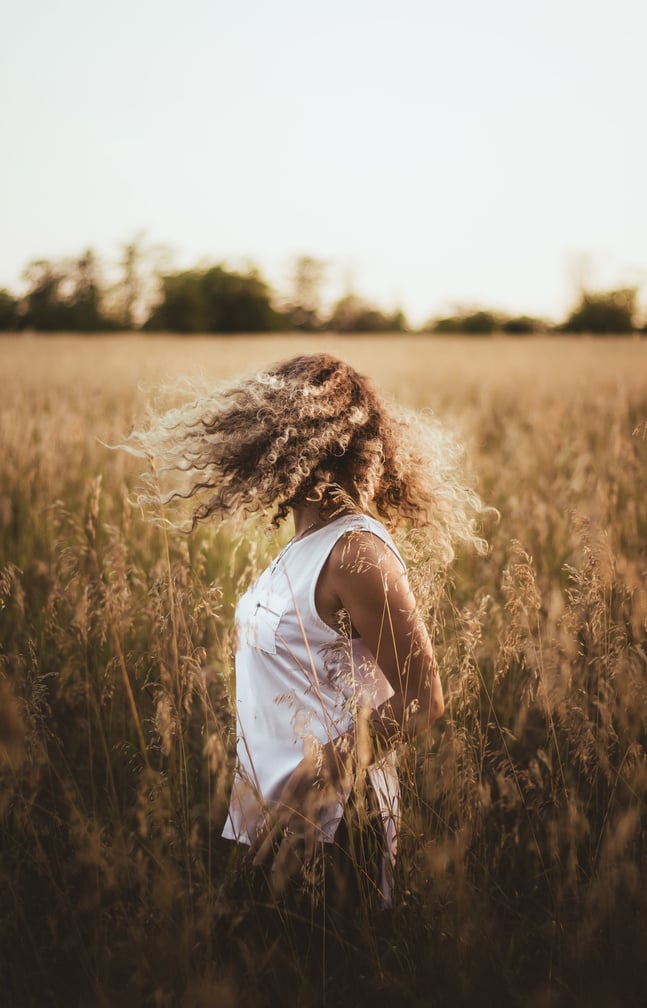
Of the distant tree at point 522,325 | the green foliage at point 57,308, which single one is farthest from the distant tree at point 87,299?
the distant tree at point 522,325

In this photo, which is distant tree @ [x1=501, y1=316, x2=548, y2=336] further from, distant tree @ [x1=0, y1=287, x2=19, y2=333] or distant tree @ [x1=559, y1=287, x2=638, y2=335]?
distant tree @ [x1=0, y1=287, x2=19, y2=333]

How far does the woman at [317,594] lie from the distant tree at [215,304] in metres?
53.2

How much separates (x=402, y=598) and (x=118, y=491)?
2.85 meters

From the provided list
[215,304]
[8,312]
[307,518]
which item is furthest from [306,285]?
[307,518]

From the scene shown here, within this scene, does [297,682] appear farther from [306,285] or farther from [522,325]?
[306,285]

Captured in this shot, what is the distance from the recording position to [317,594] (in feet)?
4.80

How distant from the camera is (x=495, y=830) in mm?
1826

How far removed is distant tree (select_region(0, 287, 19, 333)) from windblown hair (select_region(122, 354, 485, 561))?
145 feet

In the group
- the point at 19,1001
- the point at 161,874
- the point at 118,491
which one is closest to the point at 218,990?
the point at 161,874

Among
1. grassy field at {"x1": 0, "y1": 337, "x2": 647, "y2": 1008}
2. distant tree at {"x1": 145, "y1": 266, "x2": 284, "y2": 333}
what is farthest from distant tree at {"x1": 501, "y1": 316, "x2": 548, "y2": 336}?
grassy field at {"x1": 0, "y1": 337, "x2": 647, "y2": 1008}

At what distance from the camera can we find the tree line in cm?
4138

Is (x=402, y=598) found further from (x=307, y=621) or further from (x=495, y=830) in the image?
(x=495, y=830)

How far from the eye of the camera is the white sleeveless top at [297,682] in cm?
144

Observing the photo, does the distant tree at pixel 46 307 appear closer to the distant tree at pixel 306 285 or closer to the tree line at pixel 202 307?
the tree line at pixel 202 307
